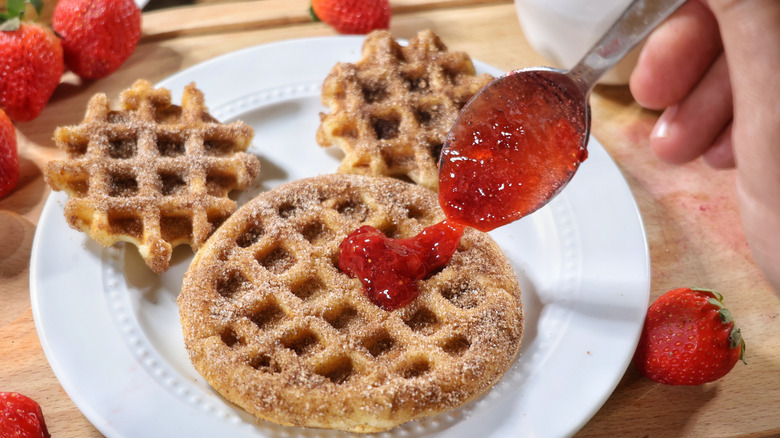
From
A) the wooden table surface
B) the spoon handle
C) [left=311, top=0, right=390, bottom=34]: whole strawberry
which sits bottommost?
the wooden table surface

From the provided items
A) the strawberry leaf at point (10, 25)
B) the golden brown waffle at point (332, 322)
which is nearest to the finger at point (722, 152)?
the golden brown waffle at point (332, 322)

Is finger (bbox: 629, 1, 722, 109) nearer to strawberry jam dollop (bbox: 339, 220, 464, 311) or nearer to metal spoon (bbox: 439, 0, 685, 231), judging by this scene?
metal spoon (bbox: 439, 0, 685, 231)

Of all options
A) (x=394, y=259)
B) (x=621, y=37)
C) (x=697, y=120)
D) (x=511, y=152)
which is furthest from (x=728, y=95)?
(x=394, y=259)

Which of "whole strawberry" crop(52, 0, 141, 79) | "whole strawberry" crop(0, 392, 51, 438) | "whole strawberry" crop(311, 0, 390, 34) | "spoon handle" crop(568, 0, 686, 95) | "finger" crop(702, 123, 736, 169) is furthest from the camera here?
"whole strawberry" crop(311, 0, 390, 34)

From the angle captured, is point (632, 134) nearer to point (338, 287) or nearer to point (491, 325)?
point (491, 325)

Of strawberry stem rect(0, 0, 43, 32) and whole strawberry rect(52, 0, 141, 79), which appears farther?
whole strawberry rect(52, 0, 141, 79)

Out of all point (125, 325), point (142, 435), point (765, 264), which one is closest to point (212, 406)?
point (142, 435)

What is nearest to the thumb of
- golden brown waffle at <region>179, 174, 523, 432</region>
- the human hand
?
the human hand
